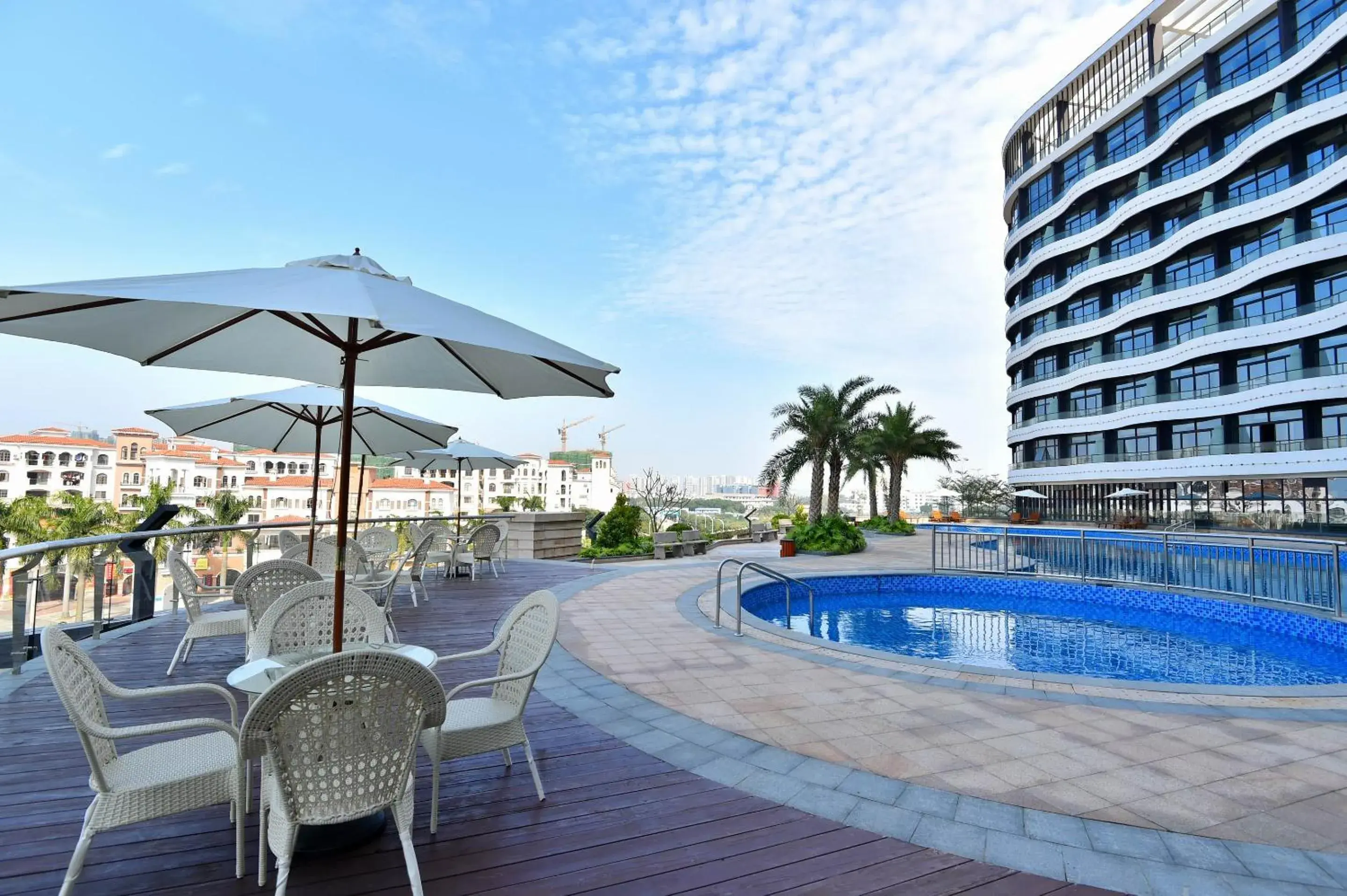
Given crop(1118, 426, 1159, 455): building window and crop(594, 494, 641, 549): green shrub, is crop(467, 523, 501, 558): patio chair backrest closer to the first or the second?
crop(594, 494, 641, 549): green shrub

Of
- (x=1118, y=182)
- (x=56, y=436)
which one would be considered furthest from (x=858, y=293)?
(x=56, y=436)

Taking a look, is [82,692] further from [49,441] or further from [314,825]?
[49,441]

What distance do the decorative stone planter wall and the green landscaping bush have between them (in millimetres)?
943

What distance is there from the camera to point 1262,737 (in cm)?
391

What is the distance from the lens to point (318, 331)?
287cm

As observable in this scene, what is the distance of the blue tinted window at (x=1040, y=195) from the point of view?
1423 inches

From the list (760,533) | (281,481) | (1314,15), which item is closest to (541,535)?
(760,533)

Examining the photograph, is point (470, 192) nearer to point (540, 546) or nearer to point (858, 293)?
point (540, 546)

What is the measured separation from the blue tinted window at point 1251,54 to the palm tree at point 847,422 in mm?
20162

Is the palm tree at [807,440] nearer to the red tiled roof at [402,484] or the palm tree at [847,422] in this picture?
the palm tree at [847,422]

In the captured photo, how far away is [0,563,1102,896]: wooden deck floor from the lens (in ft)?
7.47

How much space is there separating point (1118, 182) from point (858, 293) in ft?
52.6

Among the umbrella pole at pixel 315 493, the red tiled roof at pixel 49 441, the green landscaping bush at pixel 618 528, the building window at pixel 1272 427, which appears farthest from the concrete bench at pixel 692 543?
the red tiled roof at pixel 49 441

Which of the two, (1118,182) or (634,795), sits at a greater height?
(1118,182)
